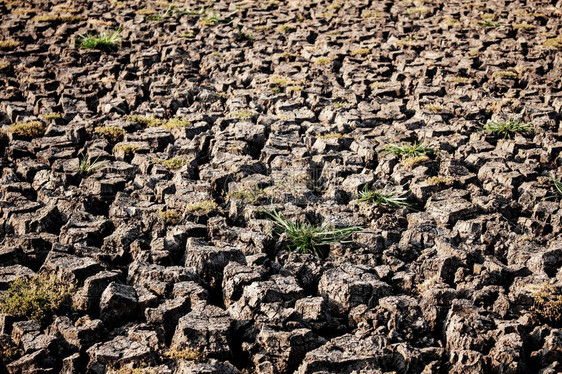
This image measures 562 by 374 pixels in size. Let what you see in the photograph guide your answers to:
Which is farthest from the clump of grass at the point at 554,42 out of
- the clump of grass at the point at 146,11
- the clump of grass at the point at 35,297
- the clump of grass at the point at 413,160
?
the clump of grass at the point at 35,297

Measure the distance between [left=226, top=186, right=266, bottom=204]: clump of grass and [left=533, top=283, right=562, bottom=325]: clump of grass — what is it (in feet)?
7.53

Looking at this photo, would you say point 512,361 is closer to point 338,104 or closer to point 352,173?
point 352,173

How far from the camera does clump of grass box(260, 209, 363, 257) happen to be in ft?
14.5

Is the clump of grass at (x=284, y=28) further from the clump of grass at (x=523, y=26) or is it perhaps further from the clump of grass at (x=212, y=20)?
the clump of grass at (x=523, y=26)

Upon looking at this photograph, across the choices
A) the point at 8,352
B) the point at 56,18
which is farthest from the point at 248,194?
the point at 56,18

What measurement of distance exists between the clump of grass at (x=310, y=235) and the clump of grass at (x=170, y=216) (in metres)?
0.80

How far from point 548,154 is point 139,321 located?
4.27 metres

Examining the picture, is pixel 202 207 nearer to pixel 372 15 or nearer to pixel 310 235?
pixel 310 235

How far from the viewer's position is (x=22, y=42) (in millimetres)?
9109

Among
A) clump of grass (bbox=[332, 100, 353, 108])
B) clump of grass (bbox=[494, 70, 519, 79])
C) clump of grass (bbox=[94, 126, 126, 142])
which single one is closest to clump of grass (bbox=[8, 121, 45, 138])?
clump of grass (bbox=[94, 126, 126, 142])

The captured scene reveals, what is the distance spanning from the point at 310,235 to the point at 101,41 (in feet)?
19.0

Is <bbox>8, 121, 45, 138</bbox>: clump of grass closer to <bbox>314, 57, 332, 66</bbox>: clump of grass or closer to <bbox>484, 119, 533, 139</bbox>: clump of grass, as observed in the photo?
<bbox>314, 57, 332, 66</bbox>: clump of grass

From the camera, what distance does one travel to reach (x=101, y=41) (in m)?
8.75

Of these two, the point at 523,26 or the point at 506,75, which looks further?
the point at 523,26
